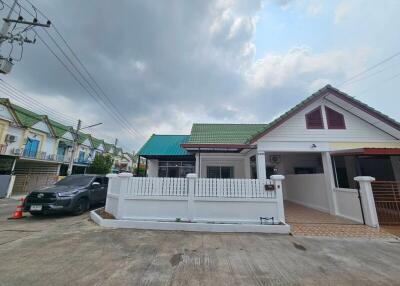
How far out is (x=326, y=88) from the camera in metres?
8.55

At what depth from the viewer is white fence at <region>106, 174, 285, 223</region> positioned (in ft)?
20.6

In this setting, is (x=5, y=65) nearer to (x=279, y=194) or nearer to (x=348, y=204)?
(x=279, y=194)

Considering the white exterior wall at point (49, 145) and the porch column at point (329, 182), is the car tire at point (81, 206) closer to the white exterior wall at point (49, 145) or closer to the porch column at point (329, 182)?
the porch column at point (329, 182)

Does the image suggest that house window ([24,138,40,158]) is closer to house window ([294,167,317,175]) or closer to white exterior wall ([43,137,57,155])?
white exterior wall ([43,137,57,155])

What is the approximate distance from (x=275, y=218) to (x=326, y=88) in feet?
22.6

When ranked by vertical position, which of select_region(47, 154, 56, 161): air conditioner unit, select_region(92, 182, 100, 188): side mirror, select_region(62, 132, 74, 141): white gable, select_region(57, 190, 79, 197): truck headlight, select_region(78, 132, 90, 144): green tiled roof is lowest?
select_region(57, 190, 79, 197): truck headlight

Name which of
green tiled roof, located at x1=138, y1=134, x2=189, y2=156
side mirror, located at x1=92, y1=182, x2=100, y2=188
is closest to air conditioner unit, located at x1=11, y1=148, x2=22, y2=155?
green tiled roof, located at x1=138, y1=134, x2=189, y2=156

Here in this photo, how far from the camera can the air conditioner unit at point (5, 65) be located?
255 inches

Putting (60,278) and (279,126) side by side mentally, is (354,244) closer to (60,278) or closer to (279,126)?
(279,126)

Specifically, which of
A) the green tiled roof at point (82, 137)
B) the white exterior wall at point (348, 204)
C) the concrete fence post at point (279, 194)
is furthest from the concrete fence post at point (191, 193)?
the green tiled roof at point (82, 137)

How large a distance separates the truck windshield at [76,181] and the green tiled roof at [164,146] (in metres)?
4.59

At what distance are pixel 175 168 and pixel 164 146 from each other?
203 centimetres

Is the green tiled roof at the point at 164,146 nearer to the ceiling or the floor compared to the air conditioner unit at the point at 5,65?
nearer to the floor

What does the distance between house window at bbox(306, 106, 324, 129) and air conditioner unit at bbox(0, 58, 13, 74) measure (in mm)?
13099
